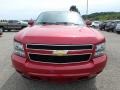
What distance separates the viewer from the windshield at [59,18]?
6.92 m

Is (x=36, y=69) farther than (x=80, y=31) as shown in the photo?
No

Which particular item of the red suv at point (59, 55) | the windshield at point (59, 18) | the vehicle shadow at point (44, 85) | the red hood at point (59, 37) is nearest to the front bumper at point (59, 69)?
the red suv at point (59, 55)

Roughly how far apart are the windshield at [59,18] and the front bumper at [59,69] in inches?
76.5

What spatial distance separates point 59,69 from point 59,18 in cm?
238

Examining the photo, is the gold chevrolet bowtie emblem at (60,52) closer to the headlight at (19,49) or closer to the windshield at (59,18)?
the headlight at (19,49)

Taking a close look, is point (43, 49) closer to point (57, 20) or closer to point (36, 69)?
point (36, 69)

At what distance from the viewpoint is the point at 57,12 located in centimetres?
743

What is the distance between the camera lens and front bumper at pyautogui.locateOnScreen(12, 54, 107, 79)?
499 cm

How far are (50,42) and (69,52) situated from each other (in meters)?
0.39

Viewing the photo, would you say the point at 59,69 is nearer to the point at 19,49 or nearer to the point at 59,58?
the point at 59,58

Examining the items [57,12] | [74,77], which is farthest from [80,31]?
[57,12]

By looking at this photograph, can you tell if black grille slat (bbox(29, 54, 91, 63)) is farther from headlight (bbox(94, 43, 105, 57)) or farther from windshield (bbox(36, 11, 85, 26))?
windshield (bbox(36, 11, 85, 26))

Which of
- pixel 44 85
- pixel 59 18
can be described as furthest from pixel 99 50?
pixel 59 18

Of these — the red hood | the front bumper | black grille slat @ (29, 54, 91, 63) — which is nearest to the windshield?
the red hood
